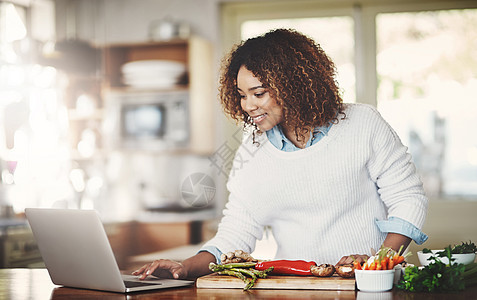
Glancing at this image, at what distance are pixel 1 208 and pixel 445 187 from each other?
10.1 feet

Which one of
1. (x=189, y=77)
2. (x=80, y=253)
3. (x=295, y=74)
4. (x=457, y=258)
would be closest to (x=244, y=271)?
(x=80, y=253)

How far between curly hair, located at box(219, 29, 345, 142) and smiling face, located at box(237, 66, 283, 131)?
2cm

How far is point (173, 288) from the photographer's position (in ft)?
5.32

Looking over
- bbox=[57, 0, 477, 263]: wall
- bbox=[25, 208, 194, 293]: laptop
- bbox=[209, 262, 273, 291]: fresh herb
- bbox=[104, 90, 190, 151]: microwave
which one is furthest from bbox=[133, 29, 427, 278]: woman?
bbox=[104, 90, 190, 151]: microwave

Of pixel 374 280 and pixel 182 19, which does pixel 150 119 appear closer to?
pixel 182 19

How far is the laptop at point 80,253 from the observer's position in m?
1.50

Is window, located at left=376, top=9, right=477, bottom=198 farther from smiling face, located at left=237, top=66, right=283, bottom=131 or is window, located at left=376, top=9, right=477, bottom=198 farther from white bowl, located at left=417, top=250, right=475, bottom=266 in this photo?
white bowl, located at left=417, top=250, right=475, bottom=266

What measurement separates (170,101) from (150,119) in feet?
0.68

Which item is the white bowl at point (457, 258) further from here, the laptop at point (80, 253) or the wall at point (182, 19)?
the wall at point (182, 19)

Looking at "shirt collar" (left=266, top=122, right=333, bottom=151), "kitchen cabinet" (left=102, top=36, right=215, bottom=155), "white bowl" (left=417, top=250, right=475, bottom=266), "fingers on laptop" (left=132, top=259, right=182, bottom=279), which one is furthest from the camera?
"kitchen cabinet" (left=102, top=36, right=215, bottom=155)

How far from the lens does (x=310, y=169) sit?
196 centimetres

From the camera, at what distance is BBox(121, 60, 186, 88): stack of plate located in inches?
179

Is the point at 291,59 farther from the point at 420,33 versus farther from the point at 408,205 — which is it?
the point at 420,33

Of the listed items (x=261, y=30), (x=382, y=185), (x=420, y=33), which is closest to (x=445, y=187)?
(x=420, y=33)
